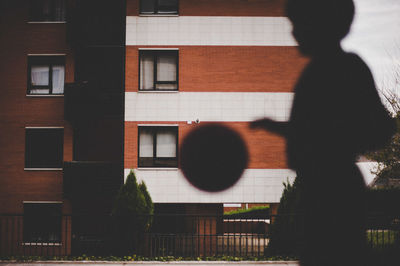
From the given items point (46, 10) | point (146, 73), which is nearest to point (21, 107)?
point (46, 10)

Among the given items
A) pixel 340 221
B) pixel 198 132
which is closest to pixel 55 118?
pixel 198 132

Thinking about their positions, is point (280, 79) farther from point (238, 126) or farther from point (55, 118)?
point (55, 118)

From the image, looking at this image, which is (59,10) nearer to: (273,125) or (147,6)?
(147,6)

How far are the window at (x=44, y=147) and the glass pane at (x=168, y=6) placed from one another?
5.84m

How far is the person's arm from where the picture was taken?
12.9 metres

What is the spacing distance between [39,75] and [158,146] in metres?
5.35

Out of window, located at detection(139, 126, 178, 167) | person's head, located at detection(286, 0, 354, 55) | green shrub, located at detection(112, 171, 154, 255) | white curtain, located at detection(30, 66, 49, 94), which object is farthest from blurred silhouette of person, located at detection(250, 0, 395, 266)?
white curtain, located at detection(30, 66, 49, 94)

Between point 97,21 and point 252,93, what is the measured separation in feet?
20.7

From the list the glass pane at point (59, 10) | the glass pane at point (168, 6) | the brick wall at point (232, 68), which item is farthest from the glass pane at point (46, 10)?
the glass pane at point (168, 6)

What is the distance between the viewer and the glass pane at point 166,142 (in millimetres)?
12961

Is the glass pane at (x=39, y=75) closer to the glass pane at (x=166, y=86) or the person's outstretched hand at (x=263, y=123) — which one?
the glass pane at (x=166, y=86)

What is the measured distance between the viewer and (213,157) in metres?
12.7

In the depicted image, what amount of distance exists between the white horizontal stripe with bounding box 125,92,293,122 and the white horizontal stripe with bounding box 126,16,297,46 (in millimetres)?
1893

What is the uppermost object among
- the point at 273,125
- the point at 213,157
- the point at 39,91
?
the point at 39,91
